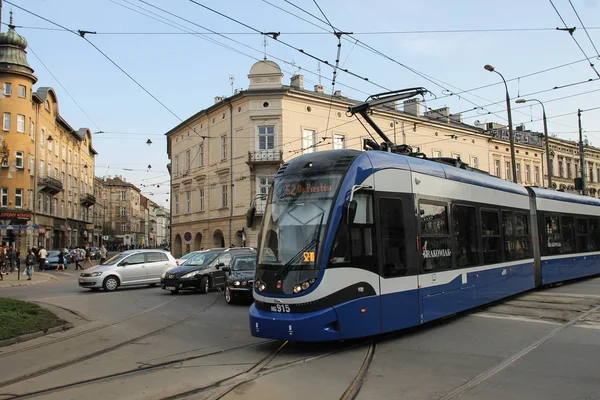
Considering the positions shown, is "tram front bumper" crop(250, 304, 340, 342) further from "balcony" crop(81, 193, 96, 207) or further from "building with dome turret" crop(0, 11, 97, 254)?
"balcony" crop(81, 193, 96, 207)

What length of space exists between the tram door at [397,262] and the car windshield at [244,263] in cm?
731

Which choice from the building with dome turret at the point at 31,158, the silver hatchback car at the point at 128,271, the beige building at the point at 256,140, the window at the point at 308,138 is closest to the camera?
the silver hatchback car at the point at 128,271

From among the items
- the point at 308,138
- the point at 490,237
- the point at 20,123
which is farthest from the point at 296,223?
the point at 20,123

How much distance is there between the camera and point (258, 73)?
3747cm

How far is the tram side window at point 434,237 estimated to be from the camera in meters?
9.00

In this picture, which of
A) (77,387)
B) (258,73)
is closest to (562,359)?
(77,387)

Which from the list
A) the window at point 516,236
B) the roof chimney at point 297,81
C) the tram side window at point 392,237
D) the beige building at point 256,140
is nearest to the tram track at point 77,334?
the tram side window at point 392,237

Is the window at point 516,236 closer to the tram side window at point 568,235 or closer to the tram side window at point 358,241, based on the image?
the tram side window at point 568,235

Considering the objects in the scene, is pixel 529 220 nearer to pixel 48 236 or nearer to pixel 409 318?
pixel 409 318

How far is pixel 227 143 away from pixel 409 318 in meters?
33.4

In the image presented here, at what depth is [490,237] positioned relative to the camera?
11359mm

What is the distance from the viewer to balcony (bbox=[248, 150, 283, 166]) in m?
36.9

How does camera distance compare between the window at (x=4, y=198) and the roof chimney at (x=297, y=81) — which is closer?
the roof chimney at (x=297, y=81)

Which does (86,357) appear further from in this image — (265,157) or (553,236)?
(265,157)
